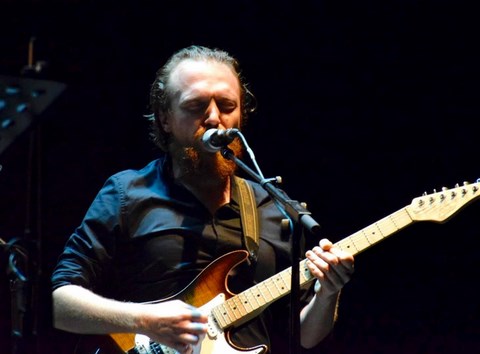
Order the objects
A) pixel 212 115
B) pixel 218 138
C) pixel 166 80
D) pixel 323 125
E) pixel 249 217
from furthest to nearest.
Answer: pixel 323 125
pixel 166 80
pixel 249 217
pixel 212 115
pixel 218 138

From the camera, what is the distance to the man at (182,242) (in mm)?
2703

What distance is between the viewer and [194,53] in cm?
312

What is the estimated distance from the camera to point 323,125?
4016 mm

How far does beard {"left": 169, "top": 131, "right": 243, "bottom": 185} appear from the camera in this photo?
2.93 metres

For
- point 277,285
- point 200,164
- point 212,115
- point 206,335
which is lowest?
point 206,335


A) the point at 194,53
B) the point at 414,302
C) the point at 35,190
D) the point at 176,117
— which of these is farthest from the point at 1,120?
the point at 414,302

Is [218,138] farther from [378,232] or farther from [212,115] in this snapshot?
[378,232]

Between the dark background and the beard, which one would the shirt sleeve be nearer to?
the beard

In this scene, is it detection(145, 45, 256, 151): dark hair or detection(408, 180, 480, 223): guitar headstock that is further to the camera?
detection(145, 45, 256, 151): dark hair

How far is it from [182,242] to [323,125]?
140 centimetres

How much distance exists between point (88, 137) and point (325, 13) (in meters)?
1.37

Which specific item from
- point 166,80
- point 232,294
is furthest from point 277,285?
point 166,80

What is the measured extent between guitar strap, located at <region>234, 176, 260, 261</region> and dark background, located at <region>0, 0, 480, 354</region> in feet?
3.00

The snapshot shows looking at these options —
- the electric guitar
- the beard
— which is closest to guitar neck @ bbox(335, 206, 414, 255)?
the electric guitar
